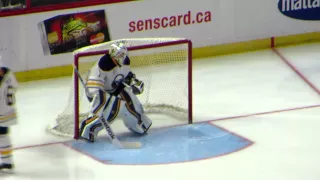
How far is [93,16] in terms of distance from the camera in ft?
30.0

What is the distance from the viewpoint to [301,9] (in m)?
9.95

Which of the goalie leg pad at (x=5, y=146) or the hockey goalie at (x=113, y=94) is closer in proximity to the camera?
the goalie leg pad at (x=5, y=146)

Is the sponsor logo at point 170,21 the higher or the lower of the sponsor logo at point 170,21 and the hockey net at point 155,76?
the higher

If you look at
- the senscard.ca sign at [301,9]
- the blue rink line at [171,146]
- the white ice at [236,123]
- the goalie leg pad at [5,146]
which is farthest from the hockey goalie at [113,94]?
the senscard.ca sign at [301,9]

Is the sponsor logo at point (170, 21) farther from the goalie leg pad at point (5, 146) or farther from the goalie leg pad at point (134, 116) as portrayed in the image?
the goalie leg pad at point (5, 146)

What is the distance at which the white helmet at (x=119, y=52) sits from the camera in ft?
23.4

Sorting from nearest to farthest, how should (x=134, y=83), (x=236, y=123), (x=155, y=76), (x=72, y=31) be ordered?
(x=134, y=83) → (x=236, y=123) → (x=155, y=76) → (x=72, y=31)

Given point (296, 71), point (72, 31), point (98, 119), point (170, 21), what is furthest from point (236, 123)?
point (72, 31)

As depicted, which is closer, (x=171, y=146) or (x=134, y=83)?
(x=171, y=146)

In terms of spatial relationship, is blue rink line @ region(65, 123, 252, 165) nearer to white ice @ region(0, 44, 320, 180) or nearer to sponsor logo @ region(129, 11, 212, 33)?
white ice @ region(0, 44, 320, 180)

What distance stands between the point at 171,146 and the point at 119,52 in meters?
0.87

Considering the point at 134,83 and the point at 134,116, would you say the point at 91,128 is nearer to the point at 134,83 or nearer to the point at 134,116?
the point at 134,116

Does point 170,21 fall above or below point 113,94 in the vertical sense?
above

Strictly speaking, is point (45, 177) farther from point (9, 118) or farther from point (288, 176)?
point (288, 176)
